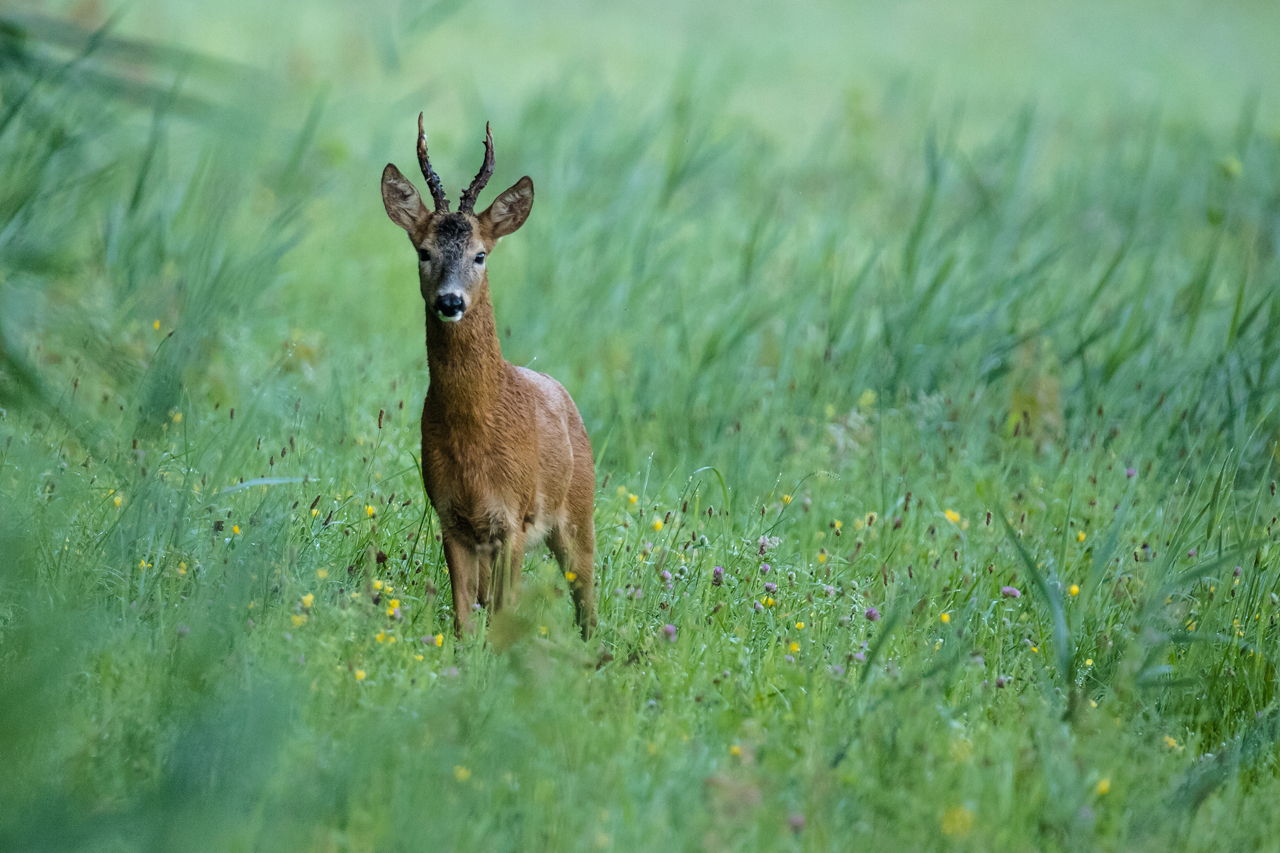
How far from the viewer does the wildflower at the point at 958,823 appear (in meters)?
2.68

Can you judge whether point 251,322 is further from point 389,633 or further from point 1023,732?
point 1023,732

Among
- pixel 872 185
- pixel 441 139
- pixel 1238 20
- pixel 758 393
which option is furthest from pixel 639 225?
pixel 1238 20

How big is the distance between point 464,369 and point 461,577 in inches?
25.7

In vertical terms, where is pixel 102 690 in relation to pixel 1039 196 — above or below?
below

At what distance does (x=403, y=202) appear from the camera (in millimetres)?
4059

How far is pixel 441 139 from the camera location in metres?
10.1

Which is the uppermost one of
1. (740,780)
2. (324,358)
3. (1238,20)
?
(1238,20)

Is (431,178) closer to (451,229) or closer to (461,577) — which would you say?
(451,229)

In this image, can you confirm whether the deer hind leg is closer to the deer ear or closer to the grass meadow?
the grass meadow

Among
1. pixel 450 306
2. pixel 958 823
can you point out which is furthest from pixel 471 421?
pixel 958 823

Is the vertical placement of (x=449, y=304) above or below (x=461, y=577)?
above

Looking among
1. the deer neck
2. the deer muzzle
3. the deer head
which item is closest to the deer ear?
the deer head

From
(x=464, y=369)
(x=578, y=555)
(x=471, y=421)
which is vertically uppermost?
(x=464, y=369)

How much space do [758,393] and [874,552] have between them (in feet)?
5.40
